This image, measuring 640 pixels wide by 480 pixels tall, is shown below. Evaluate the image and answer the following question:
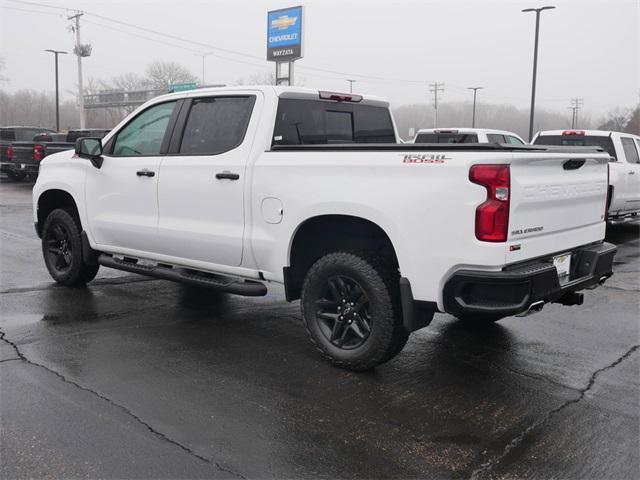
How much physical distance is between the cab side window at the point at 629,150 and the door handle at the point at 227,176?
9052 mm

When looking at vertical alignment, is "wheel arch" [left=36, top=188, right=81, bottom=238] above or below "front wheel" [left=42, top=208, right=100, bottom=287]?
above

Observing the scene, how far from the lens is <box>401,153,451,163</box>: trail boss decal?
384 centimetres

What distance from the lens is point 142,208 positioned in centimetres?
581

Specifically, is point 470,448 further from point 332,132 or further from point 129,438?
point 332,132

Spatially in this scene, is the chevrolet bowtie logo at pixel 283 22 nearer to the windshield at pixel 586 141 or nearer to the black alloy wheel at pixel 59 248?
the windshield at pixel 586 141

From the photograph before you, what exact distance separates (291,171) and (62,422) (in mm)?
2225

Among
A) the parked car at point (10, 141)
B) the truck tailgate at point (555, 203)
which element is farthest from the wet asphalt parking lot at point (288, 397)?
the parked car at point (10, 141)

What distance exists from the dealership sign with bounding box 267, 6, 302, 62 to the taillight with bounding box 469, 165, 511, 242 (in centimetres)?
3415

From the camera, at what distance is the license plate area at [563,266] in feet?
14.1

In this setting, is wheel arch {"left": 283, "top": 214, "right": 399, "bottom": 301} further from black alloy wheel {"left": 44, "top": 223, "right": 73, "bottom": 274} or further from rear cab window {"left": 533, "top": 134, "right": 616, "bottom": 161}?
rear cab window {"left": 533, "top": 134, "right": 616, "bottom": 161}

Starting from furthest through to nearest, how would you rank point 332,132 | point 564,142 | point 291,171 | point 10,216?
point 10,216 → point 564,142 → point 332,132 → point 291,171

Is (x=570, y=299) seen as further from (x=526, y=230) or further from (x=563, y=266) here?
(x=526, y=230)

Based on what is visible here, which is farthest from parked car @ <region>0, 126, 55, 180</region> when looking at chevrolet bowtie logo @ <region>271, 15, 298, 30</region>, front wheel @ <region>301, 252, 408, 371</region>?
front wheel @ <region>301, 252, 408, 371</region>

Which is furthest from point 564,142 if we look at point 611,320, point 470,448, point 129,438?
point 129,438
